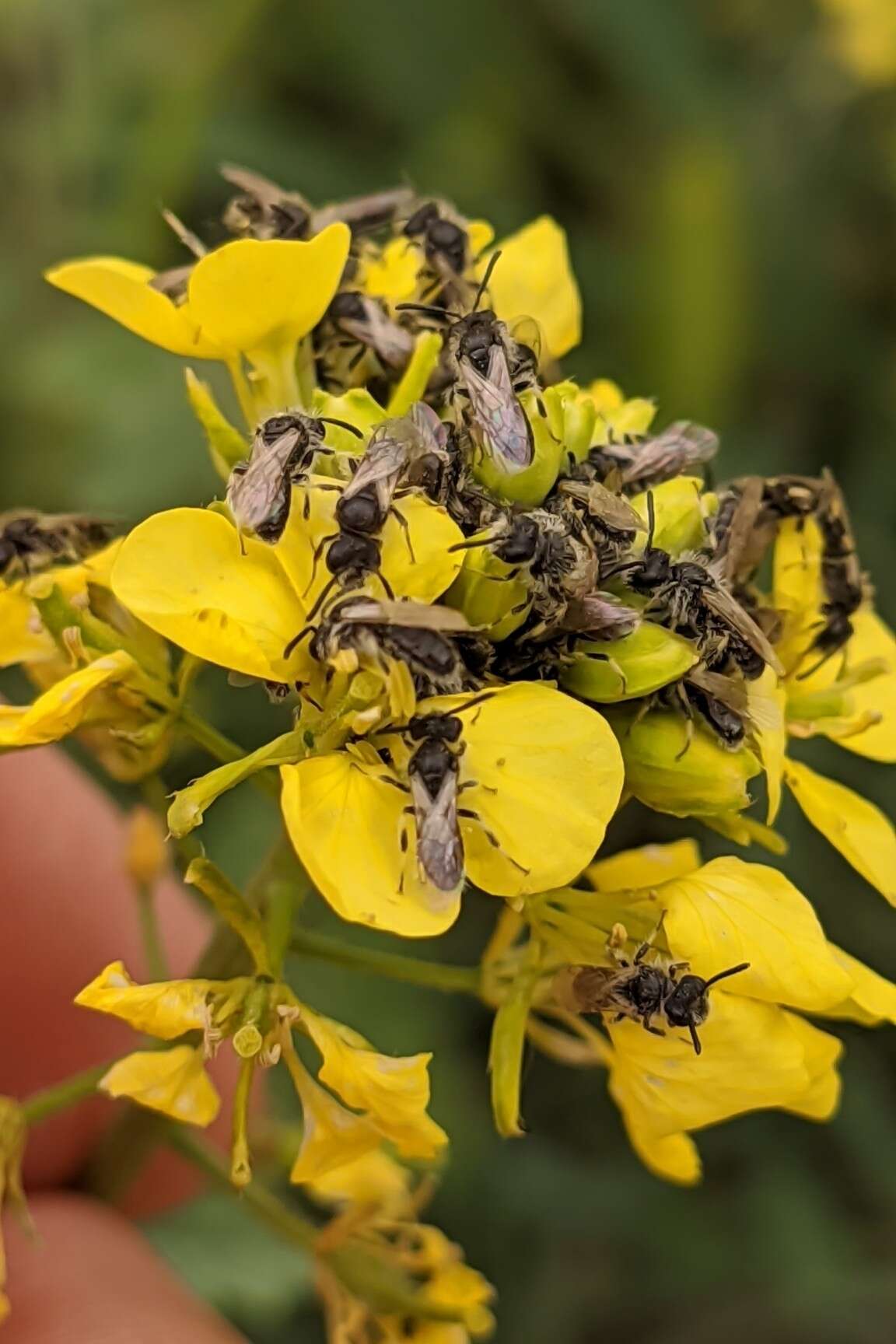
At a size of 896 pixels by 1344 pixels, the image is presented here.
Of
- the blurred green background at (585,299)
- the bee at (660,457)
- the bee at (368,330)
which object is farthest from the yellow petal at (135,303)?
the blurred green background at (585,299)

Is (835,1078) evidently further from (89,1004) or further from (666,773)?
(89,1004)

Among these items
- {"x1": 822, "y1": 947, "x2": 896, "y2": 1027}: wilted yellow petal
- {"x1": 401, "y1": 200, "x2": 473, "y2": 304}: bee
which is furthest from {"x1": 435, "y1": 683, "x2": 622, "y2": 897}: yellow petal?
{"x1": 401, "y1": 200, "x2": 473, "y2": 304}: bee

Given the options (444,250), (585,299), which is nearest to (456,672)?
(444,250)

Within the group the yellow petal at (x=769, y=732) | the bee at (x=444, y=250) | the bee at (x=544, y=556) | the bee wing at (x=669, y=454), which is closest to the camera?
the bee at (x=544, y=556)

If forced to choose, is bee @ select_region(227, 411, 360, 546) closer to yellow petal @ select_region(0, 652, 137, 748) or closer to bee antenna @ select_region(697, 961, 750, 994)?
yellow petal @ select_region(0, 652, 137, 748)

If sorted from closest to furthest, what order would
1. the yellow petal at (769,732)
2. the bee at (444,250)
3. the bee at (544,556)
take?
the bee at (544,556)
the yellow petal at (769,732)
the bee at (444,250)

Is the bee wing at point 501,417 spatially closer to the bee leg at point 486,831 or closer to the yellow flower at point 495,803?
the yellow flower at point 495,803
